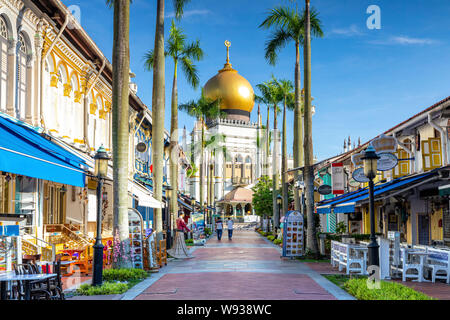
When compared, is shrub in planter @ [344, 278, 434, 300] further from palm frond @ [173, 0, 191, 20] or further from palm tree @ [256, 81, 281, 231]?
palm tree @ [256, 81, 281, 231]

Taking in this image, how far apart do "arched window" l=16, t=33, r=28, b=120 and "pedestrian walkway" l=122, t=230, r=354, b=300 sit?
6.13 m

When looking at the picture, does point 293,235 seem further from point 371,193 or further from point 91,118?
point 91,118

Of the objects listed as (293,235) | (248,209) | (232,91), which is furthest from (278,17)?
(248,209)

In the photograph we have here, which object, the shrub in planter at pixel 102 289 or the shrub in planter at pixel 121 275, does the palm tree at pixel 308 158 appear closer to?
the shrub in planter at pixel 121 275

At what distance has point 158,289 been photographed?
12172mm

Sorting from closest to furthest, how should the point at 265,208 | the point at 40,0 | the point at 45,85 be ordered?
1. the point at 40,0
2. the point at 45,85
3. the point at 265,208

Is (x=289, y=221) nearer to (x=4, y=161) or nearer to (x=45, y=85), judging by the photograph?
(x=45, y=85)

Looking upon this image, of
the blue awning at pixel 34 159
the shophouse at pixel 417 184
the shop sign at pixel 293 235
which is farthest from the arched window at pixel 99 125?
the shophouse at pixel 417 184

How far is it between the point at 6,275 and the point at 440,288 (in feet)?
30.4

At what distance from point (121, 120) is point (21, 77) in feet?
11.3

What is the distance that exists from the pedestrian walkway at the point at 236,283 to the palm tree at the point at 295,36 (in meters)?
9.35

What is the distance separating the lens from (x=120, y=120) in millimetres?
14656

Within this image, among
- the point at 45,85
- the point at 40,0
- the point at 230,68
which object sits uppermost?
the point at 230,68
